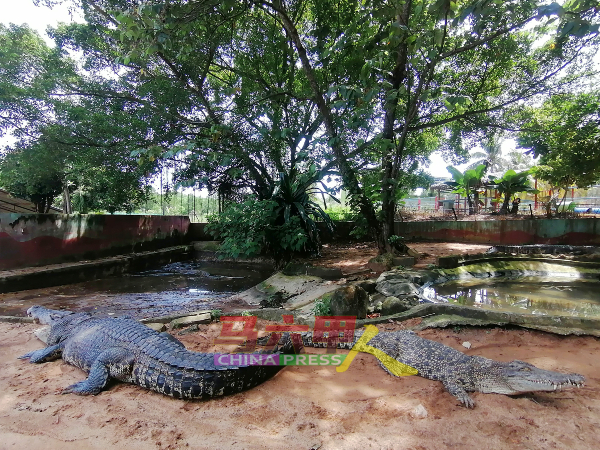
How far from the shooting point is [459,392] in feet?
7.41

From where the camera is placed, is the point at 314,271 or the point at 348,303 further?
the point at 314,271

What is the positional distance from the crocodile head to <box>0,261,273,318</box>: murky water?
13.4ft

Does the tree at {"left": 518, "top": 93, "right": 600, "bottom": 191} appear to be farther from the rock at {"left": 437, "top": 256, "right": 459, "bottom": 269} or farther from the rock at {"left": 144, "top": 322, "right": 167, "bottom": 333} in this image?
the rock at {"left": 144, "top": 322, "right": 167, "bottom": 333}

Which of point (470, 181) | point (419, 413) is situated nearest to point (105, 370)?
point (419, 413)

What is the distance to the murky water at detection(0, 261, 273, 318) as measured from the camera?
5348mm

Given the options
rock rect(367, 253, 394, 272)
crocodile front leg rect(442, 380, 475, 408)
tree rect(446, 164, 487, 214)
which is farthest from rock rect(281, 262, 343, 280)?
tree rect(446, 164, 487, 214)

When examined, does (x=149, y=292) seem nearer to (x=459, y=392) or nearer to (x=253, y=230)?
(x=253, y=230)

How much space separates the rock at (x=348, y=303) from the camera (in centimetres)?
396

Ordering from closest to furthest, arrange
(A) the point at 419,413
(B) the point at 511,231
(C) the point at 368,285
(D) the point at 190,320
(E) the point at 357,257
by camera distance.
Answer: (A) the point at 419,413
(D) the point at 190,320
(C) the point at 368,285
(E) the point at 357,257
(B) the point at 511,231

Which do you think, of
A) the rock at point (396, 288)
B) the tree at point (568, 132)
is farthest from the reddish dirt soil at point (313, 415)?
the tree at point (568, 132)

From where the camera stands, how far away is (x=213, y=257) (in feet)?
36.9

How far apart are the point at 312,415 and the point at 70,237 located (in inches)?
314

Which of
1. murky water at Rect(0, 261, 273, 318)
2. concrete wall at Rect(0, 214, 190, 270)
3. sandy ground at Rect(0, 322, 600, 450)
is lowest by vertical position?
murky water at Rect(0, 261, 273, 318)

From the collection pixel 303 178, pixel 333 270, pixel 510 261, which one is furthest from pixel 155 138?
pixel 510 261
